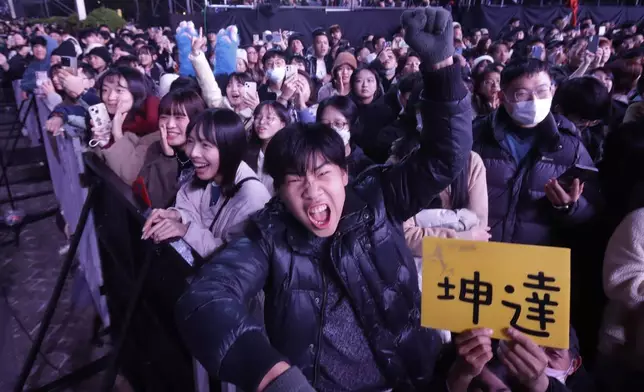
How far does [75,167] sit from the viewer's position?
11.6ft

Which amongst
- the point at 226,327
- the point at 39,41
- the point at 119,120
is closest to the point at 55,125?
the point at 119,120

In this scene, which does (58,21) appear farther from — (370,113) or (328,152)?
(328,152)

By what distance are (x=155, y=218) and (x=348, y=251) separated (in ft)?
3.09

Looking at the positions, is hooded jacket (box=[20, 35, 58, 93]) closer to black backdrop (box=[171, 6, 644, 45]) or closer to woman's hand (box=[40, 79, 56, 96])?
woman's hand (box=[40, 79, 56, 96])

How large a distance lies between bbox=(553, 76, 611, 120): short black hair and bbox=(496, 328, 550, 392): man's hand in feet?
7.37

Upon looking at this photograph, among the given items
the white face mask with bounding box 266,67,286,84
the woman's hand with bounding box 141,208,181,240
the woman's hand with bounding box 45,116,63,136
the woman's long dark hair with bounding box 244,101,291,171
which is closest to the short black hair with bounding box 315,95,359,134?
the woman's long dark hair with bounding box 244,101,291,171

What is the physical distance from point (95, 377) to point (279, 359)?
3.04 metres

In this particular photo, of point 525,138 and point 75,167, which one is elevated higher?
point 525,138

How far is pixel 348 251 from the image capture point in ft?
4.52

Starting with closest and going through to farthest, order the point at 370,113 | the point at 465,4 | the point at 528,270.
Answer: the point at 528,270
the point at 370,113
the point at 465,4

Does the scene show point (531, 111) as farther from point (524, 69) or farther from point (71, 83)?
point (71, 83)

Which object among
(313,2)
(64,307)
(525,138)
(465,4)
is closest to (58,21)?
(313,2)

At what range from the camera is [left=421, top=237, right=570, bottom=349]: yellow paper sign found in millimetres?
1189

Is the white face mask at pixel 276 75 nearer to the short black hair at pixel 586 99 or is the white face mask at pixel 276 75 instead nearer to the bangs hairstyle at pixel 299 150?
the short black hair at pixel 586 99
